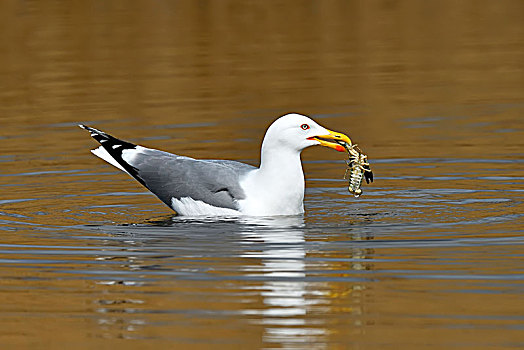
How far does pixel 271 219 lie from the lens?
39.5 feet

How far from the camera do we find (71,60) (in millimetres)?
23953

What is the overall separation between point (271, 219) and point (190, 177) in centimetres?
94

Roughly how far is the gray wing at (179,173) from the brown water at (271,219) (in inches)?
Answer: 11.3

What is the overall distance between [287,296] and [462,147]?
260 inches

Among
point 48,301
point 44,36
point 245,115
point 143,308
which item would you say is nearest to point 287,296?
point 143,308

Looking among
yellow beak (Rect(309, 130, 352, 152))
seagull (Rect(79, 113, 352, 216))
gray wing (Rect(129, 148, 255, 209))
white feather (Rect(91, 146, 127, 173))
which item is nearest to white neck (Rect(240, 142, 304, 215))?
seagull (Rect(79, 113, 352, 216))

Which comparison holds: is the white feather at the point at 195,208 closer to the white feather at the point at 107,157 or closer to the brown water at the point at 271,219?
the brown water at the point at 271,219

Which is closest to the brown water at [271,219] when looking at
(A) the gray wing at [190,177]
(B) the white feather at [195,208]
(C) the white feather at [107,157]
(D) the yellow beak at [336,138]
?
(B) the white feather at [195,208]

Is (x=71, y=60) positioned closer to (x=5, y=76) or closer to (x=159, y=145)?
(x=5, y=76)

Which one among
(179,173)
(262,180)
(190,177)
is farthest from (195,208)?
(262,180)

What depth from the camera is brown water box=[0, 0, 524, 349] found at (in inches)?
341

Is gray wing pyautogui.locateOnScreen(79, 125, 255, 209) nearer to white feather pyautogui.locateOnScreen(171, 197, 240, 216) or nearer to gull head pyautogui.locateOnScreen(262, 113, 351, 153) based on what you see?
white feather pyautogui.locateOnScreen(171, 197, 240, 216)

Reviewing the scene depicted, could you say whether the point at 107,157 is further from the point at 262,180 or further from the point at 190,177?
the point at 262,180

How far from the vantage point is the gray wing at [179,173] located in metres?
12.2
